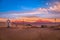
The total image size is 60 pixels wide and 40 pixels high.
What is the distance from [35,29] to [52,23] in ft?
1.14

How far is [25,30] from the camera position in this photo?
8.93 feet

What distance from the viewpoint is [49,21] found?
2.71 metres

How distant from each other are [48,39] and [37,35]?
22cm

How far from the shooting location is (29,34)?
2693 mm

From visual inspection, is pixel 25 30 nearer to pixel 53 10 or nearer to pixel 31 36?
pixel 31 36

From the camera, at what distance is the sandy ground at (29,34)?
8.74 feet

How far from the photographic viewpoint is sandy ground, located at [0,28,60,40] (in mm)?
2665

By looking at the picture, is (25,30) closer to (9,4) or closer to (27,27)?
(27,27)

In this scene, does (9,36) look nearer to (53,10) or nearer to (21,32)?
(21,32)

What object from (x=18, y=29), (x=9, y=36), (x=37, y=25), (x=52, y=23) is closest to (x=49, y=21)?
(x=52, y=23)

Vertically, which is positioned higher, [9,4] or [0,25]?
[9,4]

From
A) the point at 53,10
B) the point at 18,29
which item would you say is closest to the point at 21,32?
the point at 18,29

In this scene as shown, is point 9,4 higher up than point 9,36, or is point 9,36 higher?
point 9,4

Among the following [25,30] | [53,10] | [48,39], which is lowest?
[48,39]
